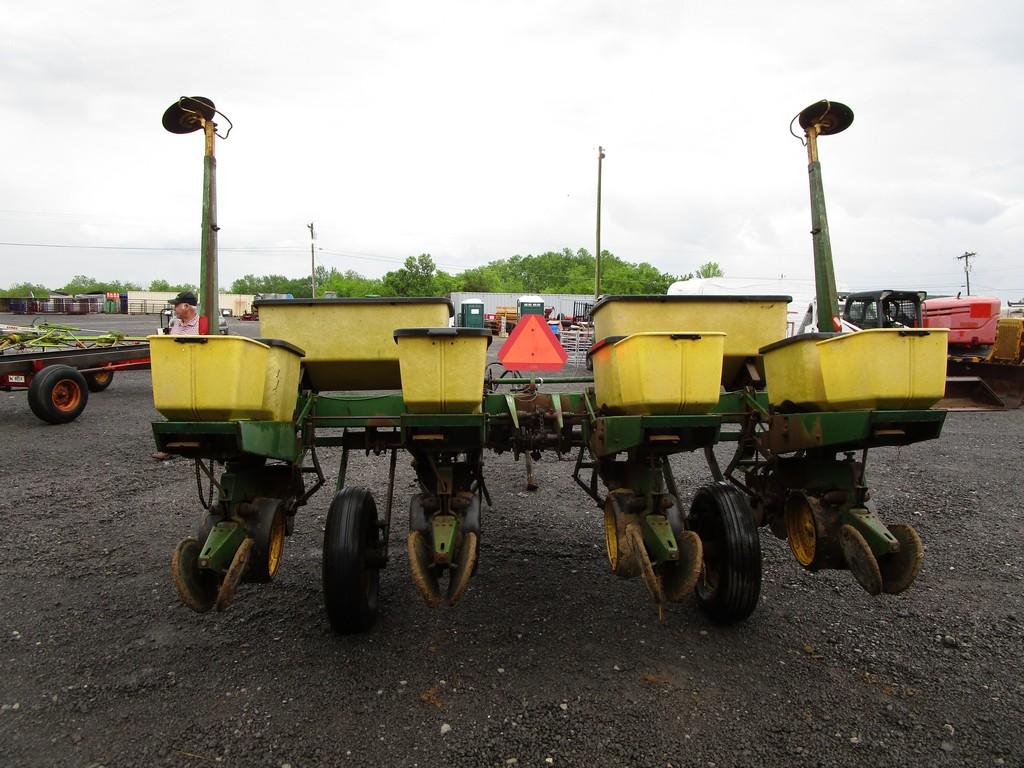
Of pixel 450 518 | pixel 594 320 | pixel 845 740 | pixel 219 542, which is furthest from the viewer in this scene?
pixel 594 320

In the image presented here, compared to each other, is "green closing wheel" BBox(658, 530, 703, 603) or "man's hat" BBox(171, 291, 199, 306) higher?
"man's hat" BBox(171, 291, 199, 306)

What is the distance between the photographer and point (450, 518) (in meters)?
3.32

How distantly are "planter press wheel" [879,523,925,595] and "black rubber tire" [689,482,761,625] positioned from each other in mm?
597

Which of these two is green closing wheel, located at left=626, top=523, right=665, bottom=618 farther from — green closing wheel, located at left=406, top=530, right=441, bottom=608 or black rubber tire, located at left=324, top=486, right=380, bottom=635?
black rubber tire, located at left=324, top=486, right=380, bottom=635

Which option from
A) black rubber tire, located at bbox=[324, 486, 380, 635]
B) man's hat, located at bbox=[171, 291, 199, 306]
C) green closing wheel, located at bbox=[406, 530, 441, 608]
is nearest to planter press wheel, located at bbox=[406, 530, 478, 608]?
green closing wheel, located at bbox=[406, 530, 441, 608]

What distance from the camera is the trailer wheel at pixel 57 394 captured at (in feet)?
31.2

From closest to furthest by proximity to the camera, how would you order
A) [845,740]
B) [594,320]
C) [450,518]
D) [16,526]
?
[845,740] < [450,518] < [594,320] < [16,526]

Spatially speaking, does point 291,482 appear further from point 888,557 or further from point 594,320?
point 888,557

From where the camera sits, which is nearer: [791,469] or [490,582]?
[791,469]

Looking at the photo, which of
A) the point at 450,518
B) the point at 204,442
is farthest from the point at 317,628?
the point at 204,442

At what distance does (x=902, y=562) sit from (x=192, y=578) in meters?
3.40

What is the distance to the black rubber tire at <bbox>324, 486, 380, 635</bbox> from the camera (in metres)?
3.31

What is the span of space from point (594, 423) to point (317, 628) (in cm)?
199

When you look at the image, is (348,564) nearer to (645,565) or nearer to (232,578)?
(232,578)
